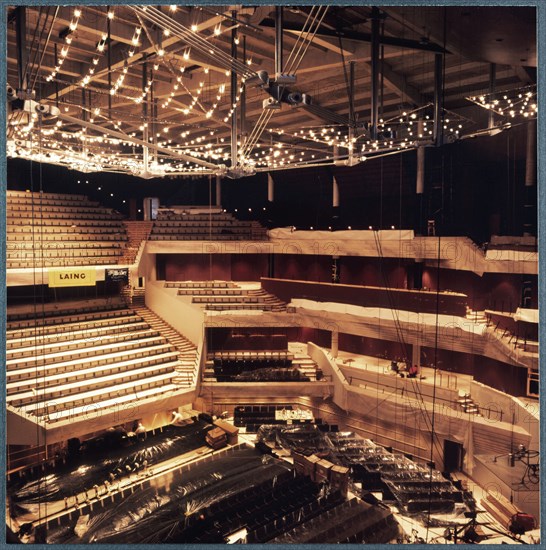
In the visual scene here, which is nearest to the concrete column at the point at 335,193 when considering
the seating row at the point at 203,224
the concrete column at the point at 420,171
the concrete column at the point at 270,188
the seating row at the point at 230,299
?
the concrete column at the point at 270,188

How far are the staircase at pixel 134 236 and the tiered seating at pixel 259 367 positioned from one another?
355cm

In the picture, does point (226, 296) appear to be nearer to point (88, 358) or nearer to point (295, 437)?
point (88, 358)

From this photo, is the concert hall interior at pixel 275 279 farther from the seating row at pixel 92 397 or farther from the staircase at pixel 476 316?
the staircase at pixel 476 316

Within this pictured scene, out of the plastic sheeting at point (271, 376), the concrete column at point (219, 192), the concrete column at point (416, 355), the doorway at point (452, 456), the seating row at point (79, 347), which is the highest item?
the concrete column at point (219, 192)

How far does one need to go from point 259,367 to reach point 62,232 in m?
5.90

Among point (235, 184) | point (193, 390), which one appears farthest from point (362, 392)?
point (235, 184)

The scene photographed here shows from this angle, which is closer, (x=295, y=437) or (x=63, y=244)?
(x=295, y=437)

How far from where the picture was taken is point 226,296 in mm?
11883

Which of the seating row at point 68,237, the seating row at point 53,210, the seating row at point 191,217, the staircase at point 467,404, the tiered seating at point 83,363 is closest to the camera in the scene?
the tiered seating at point 83,363

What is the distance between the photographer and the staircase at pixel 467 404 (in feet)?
27.8

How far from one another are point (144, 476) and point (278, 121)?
23.8ft

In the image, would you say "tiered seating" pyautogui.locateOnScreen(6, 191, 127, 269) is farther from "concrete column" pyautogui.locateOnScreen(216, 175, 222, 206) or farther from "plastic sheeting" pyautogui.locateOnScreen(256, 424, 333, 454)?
"plastic sheeting" pyautogui.locateOnScreen(256, 424, 333, 454)

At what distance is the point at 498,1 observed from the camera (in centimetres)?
370

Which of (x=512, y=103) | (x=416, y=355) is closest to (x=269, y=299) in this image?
(x=416, y=355)
